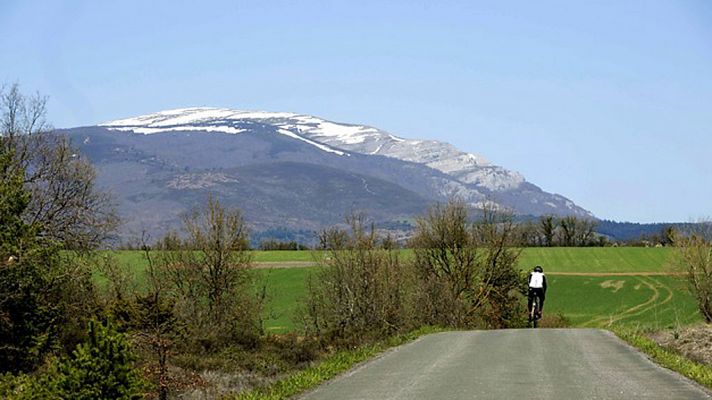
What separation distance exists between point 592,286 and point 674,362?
285 ft

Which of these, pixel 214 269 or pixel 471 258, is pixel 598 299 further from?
pixel 214 269

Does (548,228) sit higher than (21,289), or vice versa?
(548,228)

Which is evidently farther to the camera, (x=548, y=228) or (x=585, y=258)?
(x=548, y=228)

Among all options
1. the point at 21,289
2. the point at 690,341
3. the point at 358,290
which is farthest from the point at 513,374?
the point at 358,290

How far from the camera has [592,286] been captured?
104 m

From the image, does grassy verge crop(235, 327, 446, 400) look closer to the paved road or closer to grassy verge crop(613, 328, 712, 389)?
the paved road

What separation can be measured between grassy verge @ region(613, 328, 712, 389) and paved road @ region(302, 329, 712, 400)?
257 mm

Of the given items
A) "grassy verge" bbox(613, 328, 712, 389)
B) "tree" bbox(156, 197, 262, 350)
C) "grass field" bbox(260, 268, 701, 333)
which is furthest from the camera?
"grass field" bbox(260, 268, 701, 333)

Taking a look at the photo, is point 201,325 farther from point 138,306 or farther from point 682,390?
point 682,390

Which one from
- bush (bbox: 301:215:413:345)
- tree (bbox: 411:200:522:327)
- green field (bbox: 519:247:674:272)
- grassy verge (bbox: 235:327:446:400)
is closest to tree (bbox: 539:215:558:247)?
green field (bbox: 519:247:674:272)

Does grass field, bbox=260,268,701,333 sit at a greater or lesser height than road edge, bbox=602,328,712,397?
lesser

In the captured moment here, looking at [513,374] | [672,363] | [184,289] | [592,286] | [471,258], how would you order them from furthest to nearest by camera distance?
[592,286]
[471,258]
[184,289]
[672,363]
[513,374]

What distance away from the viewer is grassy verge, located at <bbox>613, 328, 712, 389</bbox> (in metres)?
16.6

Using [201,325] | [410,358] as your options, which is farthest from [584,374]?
[201,325]
